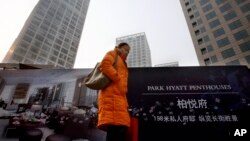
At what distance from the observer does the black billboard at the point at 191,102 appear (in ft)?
10.2

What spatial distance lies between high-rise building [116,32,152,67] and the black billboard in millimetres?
79039

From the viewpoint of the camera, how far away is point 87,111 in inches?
149

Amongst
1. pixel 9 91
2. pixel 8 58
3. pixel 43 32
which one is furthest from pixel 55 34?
pixel 9 91

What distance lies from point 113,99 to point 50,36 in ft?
201

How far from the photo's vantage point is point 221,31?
28953mm

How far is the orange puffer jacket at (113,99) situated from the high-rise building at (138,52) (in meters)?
80.7

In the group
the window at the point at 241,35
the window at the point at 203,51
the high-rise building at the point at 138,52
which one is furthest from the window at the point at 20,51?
the window at the point at 241,35

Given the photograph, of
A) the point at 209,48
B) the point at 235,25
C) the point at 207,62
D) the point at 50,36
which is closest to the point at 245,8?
the point at 235,25

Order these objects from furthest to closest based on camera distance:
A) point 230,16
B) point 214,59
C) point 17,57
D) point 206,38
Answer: point 17,57 < point 206,38 < point 230,16 < point 214,59

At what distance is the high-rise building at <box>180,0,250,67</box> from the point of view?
25625 mm

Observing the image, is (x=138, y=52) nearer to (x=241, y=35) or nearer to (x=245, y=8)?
(x=245, y=8)

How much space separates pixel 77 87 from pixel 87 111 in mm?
603

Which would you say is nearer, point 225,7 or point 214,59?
point 214,59

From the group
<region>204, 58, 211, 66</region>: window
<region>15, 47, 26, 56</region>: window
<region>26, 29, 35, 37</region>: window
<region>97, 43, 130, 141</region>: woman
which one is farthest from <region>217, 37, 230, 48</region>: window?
<region>26, 29, 35, 37</region>: window
